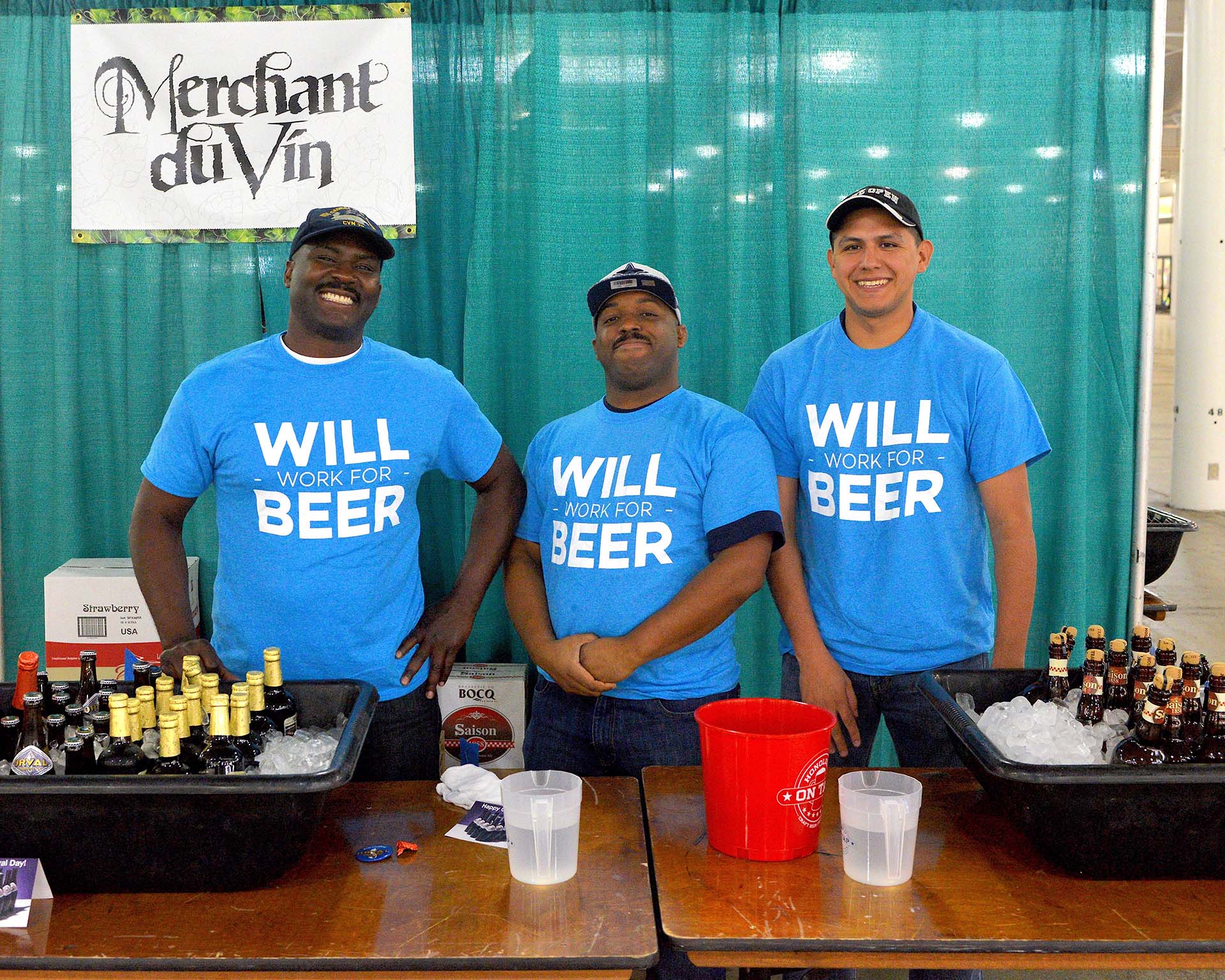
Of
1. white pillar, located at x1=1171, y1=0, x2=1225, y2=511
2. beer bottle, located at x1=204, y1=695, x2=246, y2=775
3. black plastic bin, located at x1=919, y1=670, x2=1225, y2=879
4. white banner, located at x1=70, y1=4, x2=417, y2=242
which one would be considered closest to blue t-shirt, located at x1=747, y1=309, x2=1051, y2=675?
black plastic bin, located at x1=919, y1=670, x2=1225, y2=879

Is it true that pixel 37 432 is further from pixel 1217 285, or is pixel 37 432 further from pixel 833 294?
pixel 1217 285

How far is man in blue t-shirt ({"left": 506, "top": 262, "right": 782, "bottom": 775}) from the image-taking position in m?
2.05

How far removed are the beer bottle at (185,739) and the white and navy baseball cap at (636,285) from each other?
1144mm

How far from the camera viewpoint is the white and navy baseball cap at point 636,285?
221cm

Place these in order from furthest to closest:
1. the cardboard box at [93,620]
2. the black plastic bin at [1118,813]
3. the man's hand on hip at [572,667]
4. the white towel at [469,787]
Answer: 1. the cardboard box at [93,620]
2. the man's hand on hip at [572,667]
3. the white towel at [469,787]
4. the black plastic bin at [1118,813]

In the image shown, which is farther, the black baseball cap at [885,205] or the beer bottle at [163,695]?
the black baseball cap at [885,205]

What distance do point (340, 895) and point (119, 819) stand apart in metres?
0.32

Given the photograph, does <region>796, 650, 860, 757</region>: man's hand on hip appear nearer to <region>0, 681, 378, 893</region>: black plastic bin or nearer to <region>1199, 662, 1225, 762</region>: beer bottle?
<region>1199, 662, 1225, 762</region>: beer bottle

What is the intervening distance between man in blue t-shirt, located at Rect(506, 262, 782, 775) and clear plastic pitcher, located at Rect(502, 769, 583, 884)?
0.50 m

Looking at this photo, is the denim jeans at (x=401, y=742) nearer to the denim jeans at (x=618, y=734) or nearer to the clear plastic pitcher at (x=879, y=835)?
the denim jeans at (x=618, y=734)

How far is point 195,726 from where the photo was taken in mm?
1662

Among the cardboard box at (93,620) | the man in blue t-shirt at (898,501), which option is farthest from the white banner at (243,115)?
the man in blue t-shirt at (898,501)

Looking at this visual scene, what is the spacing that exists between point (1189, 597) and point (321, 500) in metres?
6.13

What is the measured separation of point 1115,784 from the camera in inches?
57.7
